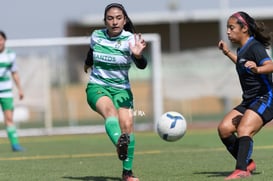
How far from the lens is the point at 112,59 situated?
29.8 ft

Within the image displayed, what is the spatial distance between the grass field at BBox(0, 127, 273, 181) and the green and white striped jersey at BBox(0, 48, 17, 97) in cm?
114

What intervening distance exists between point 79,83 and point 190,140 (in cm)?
973

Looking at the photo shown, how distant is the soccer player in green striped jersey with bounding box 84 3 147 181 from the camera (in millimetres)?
8875

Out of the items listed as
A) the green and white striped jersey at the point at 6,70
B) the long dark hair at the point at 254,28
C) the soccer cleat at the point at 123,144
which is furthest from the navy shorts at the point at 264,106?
the green and white striped jersey at the point at 6,70

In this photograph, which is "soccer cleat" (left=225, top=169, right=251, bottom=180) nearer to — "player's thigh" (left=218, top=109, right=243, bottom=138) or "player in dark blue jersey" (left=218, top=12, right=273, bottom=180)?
"player in dark blue jersey" (left=218, top=12, right=273, bottom=180)

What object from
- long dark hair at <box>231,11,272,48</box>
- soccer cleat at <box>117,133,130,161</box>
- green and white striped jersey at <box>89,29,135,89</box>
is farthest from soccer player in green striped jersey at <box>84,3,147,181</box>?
long dark hair at <box>231,11,272,48</box>

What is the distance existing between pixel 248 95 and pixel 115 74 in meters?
1.52

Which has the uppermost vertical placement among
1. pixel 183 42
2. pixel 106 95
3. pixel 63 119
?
pixel 106 95

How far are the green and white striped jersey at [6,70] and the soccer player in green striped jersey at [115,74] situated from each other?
594 cm

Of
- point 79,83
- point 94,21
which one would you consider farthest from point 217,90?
point 94,21

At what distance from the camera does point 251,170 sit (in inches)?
366

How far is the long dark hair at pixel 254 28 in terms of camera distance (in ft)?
30.1

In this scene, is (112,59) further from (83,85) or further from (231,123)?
(83,85)

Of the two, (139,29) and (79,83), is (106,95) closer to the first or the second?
(79,83)
